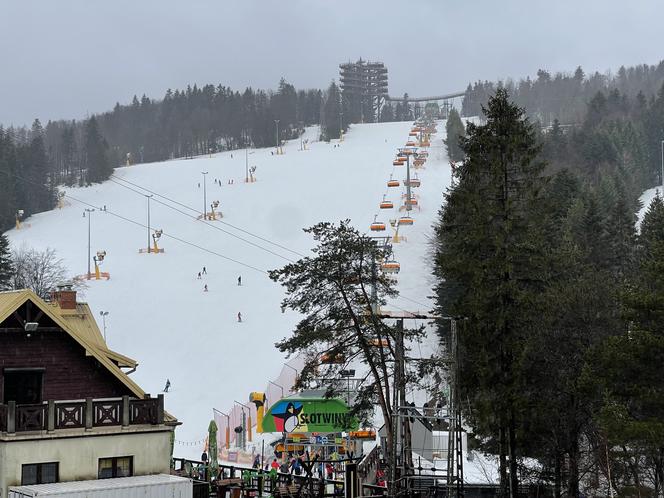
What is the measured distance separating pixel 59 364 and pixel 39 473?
263cm

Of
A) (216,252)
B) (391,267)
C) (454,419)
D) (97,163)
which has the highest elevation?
(97,163)

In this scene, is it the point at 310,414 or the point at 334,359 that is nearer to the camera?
the point at 334,359

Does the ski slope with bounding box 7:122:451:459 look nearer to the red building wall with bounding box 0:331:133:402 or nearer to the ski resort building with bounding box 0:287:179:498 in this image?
the red building wall with bounding box 0:331:133:402

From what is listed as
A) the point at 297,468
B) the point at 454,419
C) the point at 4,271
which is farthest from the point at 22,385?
the point at 4,271

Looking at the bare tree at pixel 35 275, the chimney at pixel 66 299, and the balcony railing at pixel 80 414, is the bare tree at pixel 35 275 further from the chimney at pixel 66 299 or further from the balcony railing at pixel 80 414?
the balcony railing at pixel 80 414

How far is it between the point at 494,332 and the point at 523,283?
1.71 meters

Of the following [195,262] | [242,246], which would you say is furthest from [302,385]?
[242,246]

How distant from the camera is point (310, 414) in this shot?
107ft

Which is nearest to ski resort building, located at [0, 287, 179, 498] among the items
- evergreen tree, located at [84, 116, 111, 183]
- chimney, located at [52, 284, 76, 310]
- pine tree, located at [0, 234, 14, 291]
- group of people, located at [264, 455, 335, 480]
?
chimney, located at [52, 284, 76, 310]

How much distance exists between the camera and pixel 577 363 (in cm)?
2722

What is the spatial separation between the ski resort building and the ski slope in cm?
1600

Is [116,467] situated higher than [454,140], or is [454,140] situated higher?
[454,140]

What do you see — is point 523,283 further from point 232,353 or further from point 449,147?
point 449,147

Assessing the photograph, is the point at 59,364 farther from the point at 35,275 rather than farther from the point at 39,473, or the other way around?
the point at 35,275
